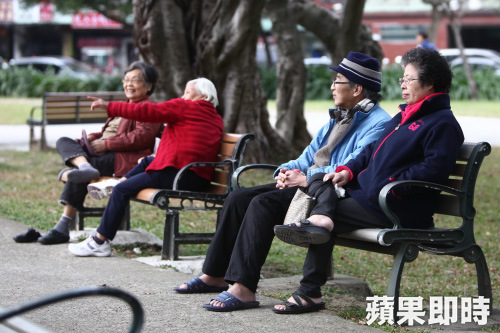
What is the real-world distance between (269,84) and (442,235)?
27.6m

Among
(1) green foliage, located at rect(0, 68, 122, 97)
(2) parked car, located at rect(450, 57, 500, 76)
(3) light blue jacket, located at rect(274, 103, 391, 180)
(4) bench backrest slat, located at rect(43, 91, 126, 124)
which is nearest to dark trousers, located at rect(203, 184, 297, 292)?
(3) light blue jacket, located at rect(274, 103, 391, 180)

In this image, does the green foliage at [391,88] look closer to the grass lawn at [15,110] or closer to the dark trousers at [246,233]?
the grass lawn at [15,110]

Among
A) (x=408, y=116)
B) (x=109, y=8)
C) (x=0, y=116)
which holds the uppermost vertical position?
(x=109, y=8)

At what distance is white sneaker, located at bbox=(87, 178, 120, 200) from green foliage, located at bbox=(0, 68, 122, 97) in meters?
24.6

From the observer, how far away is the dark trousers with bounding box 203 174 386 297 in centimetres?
491

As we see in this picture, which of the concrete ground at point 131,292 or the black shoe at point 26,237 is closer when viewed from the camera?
the concrete ground at point 131,292

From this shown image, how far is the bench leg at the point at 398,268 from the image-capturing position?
476 cm

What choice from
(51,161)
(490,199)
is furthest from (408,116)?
(51,161)

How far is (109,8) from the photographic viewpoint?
3375 centimetres

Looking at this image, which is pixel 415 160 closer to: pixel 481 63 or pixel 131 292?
pixel 131 292

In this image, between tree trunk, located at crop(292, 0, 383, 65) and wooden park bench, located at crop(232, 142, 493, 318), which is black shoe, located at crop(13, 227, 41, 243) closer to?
wooden park bench, located at crop(232, 142, 493, 318)

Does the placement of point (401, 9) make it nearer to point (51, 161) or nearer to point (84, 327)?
point (51, 161)

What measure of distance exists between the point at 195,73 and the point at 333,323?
Result: 734cm

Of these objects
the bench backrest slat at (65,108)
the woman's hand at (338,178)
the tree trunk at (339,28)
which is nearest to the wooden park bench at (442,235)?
the woman's hand at (338,178)
